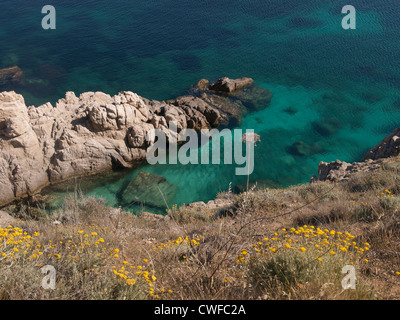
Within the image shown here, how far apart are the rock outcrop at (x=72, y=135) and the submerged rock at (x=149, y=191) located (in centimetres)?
141

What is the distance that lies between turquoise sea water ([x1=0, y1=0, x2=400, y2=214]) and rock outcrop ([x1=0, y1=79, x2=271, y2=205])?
1.22 metres

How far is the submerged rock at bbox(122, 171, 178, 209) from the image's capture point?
12.7m

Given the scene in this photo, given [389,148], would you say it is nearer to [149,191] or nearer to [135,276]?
[149,191]

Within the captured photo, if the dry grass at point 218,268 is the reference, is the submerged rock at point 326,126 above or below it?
below

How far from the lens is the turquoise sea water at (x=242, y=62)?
15.3 m

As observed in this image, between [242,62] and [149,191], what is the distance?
13625 millimetres

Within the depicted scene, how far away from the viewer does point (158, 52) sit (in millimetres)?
23531

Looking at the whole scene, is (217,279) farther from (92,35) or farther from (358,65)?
(92,35)

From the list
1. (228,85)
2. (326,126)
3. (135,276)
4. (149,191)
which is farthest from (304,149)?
(135,276)
